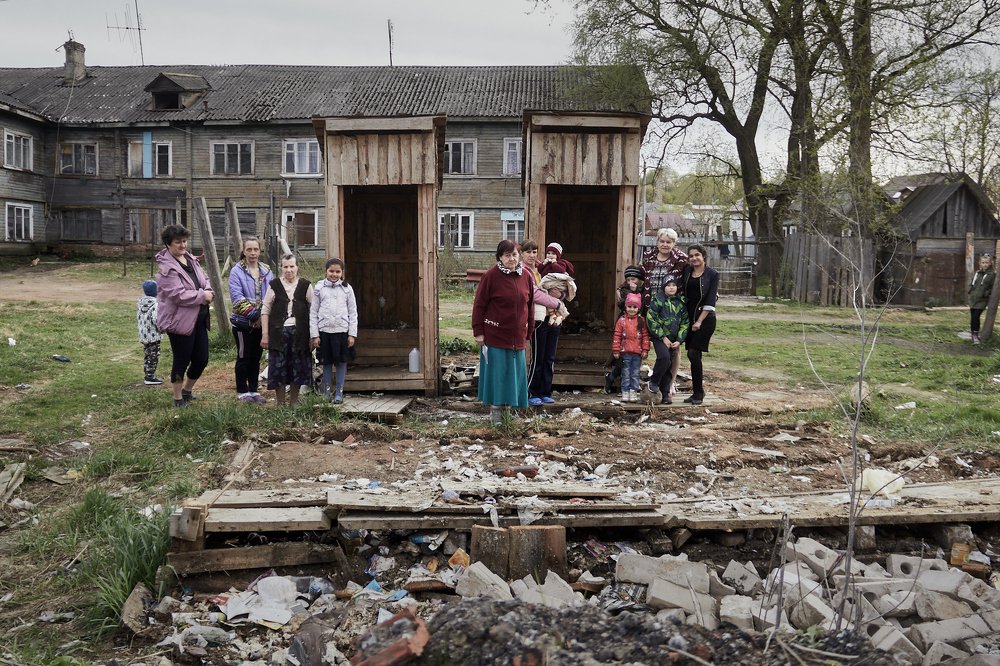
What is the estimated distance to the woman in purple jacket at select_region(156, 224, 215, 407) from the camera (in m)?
8.26

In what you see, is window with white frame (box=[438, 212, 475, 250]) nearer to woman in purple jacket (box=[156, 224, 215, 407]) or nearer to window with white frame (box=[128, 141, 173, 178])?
window with white frame (box=[128, 141, 173, 178])

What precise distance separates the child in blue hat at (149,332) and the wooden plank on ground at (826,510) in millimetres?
6915

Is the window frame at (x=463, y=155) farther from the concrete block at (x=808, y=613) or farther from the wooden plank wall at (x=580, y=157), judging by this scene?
the concrete block at (x=808, y=613)

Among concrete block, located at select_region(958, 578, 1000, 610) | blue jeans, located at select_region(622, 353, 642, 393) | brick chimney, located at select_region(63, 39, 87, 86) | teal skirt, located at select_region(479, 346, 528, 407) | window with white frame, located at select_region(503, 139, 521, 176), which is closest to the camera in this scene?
concrete block, located at select_region(958, 578, 1000, 610)

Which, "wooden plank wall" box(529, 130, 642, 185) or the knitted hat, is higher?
"wooden plank wall" box(529, 130, 642, 185)

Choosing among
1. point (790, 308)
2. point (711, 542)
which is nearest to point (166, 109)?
point (790, 308)

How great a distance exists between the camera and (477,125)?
101ft

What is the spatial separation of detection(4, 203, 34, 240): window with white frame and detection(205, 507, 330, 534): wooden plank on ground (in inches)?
1176

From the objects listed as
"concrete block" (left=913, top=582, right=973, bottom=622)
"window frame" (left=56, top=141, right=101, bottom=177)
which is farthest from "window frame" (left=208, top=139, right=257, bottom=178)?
"concrete block" (left=913, top=582, right=973, bottom=622)

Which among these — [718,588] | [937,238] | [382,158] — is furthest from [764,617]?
[937,238]

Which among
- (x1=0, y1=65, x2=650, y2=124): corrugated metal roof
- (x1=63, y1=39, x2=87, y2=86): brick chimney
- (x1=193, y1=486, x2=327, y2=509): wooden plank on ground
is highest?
(x1=63, y1=39, x2=87, y2=86): brick chimney

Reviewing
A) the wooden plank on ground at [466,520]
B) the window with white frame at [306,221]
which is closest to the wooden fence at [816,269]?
the window with white frame at [306,221]

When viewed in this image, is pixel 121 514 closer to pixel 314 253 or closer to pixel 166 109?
pixel 314 253

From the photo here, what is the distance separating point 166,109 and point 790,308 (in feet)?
Result: 78.2
